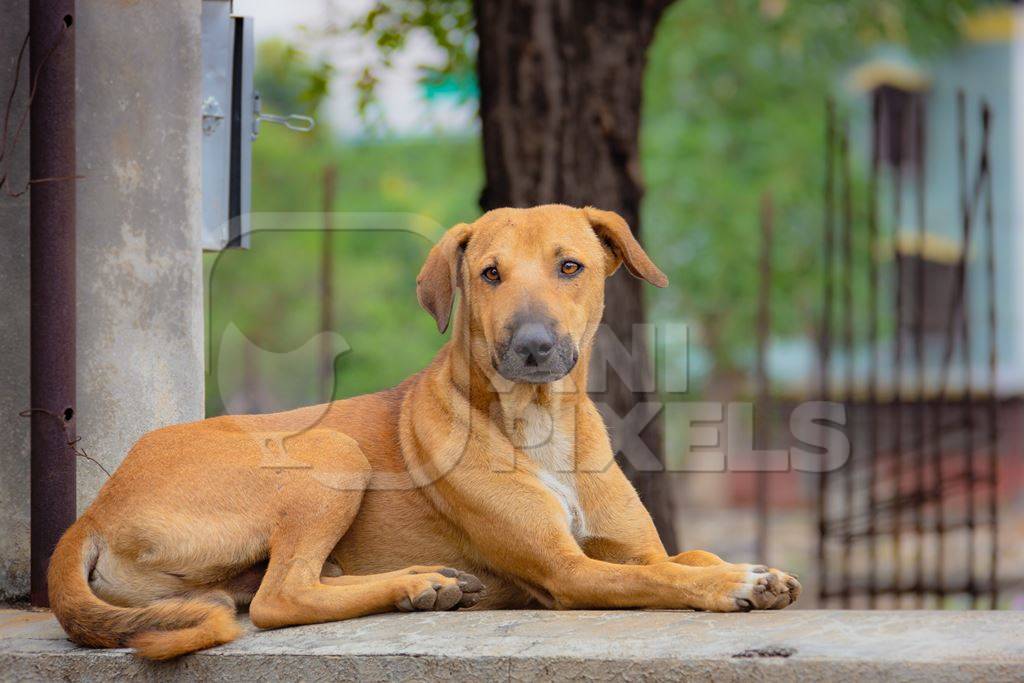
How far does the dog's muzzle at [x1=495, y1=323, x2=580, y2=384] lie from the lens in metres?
3.84

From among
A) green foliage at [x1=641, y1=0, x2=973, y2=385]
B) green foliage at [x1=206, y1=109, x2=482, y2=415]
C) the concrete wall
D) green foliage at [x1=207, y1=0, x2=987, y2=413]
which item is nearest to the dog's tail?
the concrete wall

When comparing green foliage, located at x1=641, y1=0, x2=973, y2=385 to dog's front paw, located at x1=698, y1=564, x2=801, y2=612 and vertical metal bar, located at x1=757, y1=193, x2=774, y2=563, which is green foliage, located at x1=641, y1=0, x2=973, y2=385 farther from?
dog's front paw, located at x1=698, y1=564, x2=801, y2=612

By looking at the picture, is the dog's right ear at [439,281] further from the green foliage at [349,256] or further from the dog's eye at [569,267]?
the green foliage at [349,256]

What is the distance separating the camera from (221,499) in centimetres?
389

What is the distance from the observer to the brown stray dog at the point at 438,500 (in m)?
3.73

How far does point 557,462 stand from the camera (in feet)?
13.5

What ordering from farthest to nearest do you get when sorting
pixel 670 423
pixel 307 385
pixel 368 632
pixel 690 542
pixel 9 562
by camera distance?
pixel 670 423, pixel 690 542, pixel 307 385, pixel 9 562, pixel 368 632

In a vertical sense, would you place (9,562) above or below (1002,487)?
above

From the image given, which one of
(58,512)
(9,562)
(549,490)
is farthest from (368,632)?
(9,562)

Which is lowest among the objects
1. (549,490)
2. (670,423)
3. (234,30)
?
(670,423)

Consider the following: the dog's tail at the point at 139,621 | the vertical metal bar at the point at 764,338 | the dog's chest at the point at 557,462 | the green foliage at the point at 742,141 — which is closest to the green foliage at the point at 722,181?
the green foliage at the point at 742,141

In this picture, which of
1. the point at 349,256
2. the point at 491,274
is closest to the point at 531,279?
the point at 491,274

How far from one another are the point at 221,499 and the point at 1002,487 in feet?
49.2

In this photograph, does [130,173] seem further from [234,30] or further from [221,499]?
[221,499]
